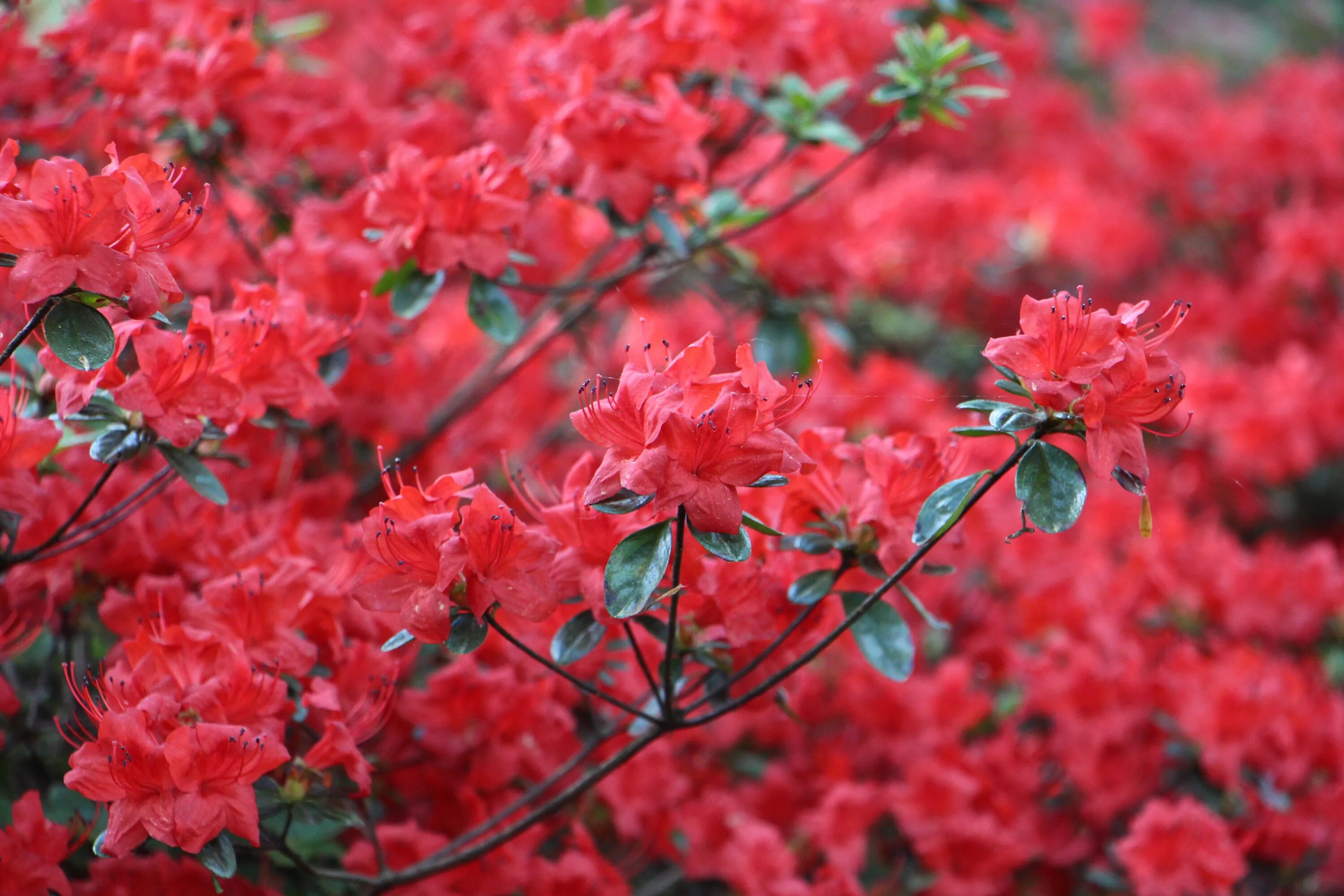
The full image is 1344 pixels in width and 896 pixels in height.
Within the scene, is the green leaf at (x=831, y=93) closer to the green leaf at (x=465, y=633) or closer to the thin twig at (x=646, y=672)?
the thin twig at (x=646, y=672)

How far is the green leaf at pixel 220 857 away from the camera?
1.09 metres

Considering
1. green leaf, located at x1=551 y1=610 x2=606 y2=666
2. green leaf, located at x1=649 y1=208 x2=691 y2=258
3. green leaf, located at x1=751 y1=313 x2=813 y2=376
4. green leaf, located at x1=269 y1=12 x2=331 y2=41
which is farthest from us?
green leaf, located at x1=269 y1=12 x2=331 y2=41

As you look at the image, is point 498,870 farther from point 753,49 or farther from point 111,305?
point 753,49

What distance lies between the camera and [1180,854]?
1706 millimetres

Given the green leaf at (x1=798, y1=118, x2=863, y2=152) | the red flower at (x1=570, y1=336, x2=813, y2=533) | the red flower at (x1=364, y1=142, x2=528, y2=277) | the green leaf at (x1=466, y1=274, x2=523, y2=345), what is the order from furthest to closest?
the green leaf at (x1=798, y1=118, x2=863, y2=152)
the green leaf at (x1=466, y1=274, x2=523, y2=345)
the red flower at (x1=364, y1=142, x2=528, y2=277)
the red flower at (x1=570, y1=336, x2=813, y2=533)

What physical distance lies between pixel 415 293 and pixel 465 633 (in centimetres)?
59

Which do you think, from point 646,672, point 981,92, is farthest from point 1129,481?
point 981,92

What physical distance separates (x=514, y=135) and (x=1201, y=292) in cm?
252

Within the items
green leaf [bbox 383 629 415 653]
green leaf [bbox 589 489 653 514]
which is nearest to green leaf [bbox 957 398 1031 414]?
green leaf [bbox 589 489 653 514]

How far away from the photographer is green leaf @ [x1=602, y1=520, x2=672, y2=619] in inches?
42.0

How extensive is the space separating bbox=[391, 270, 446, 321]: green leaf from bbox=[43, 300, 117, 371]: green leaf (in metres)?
0.44

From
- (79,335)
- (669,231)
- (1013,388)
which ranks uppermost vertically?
(79,335)

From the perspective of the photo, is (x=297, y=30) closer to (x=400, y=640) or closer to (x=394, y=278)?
(x=394, y=278)

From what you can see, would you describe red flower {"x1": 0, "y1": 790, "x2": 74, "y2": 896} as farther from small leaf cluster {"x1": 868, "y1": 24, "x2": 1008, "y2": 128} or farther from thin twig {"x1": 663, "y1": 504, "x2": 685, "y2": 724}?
small leaf cluster {"x1": 868, "y1": 24, "x2": 1008, "y2": 128}
